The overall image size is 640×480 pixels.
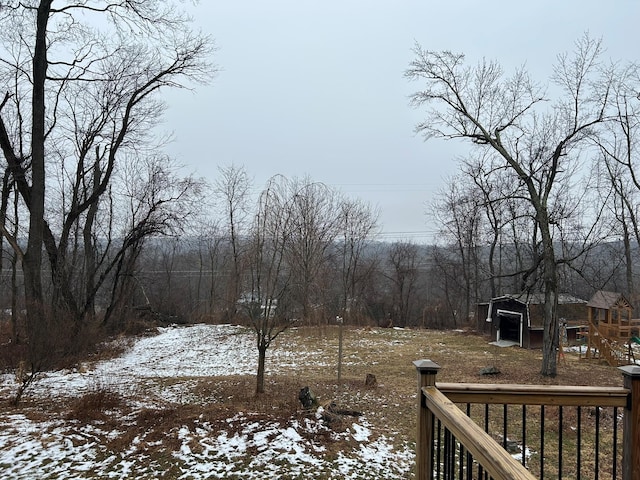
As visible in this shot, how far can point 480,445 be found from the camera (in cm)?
144

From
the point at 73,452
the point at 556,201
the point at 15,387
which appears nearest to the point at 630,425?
the point at 73,452

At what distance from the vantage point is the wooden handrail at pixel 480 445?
48.2 inches

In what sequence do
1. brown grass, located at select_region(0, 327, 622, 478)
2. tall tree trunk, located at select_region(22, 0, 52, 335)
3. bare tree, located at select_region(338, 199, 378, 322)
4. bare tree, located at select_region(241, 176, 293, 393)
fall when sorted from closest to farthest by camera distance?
1. brown grass, located at select_region(0, 327, 622, 478)
2. bare tree, located at select_region(241, 176, 293, 393)
3. tall tree trunk, located at select_region(22, 0, 52, 335)
4. bare tree, located at select_region(338, 199, 378, 322)

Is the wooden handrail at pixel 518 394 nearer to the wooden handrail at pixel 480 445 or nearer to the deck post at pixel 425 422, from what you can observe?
the deck post at pixel 425 422

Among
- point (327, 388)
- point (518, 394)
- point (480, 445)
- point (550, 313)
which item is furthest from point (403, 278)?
point (480, 445)

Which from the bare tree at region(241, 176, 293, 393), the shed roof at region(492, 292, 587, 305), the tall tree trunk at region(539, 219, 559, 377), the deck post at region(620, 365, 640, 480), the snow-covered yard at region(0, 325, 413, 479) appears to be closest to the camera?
the deck post at region(620, 365, 640, 480)

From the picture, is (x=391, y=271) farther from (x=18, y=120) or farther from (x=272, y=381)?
(x=18, y=120)

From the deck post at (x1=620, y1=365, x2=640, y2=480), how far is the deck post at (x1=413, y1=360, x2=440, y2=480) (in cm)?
123

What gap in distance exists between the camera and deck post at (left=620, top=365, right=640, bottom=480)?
7.91 feet

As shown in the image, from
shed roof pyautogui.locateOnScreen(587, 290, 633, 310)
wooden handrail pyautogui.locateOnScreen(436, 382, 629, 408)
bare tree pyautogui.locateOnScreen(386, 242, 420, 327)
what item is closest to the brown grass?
shed roof pyautogui.locateOnScreen(587, 290, 633, 310)

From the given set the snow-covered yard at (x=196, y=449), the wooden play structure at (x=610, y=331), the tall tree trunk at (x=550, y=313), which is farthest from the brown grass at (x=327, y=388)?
the wooden play structure at (x=610, y=331)

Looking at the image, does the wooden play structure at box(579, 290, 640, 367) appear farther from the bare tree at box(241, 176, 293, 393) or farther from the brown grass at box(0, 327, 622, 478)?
the bare tree at box(241, 176, 293, 393)

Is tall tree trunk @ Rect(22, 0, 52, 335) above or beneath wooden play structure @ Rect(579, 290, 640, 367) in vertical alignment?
above

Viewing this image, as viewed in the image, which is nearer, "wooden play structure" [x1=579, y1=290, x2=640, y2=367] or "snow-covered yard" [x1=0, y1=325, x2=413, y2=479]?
"snow-covered yard" [x1=0, y1=325, x2=413, y2=479]
